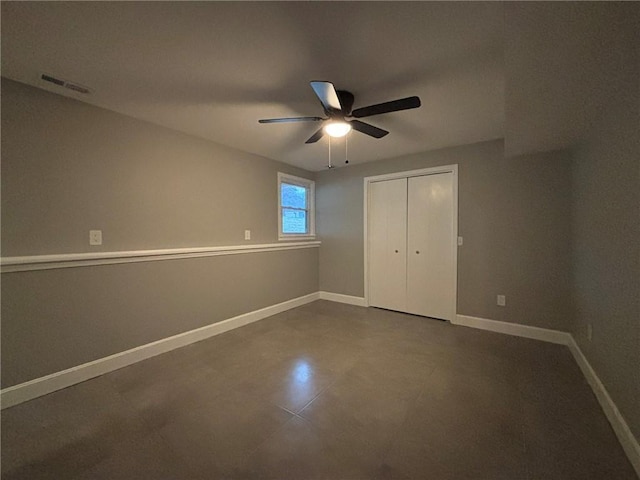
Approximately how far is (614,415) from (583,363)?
776 mm

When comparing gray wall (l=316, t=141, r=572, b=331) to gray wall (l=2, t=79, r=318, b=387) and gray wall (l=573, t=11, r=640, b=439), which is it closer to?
gray wall (l=573, t=11, r=640, b=439)

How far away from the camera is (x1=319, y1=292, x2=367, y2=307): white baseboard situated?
4.00 metres

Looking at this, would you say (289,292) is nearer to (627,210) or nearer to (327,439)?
(327,439)

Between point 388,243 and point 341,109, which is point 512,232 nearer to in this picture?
point 388,243

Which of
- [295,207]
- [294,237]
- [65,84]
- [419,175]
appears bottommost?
[294,237]

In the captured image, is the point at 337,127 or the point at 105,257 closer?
the point at 337,127

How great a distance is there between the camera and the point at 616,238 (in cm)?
152

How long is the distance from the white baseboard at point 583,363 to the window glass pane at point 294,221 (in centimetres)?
265

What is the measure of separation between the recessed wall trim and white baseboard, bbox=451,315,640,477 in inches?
121

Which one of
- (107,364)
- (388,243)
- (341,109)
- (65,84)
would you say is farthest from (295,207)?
(107,364)

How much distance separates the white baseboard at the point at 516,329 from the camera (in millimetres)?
2576

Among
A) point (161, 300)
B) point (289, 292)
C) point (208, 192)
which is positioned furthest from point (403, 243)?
point (161, 300)

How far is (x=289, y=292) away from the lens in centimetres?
387

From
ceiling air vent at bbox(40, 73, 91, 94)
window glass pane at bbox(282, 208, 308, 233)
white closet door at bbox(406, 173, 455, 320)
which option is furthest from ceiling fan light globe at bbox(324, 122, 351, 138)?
window glass pane at bbox(282, 208, 308, 233)
